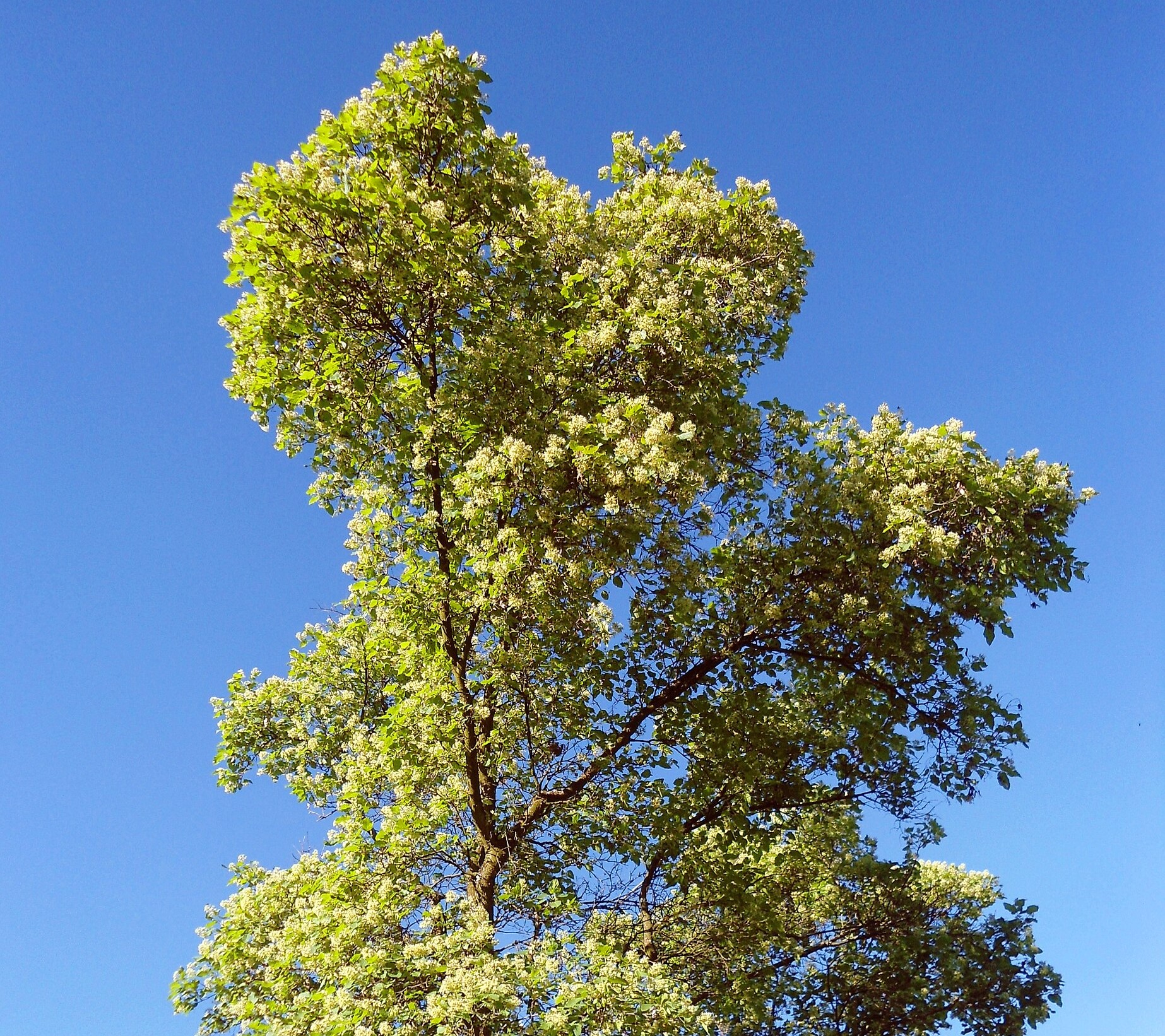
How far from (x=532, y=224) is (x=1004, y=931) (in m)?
9.83

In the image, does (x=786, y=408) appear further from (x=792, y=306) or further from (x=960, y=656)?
(x=960, y=656)

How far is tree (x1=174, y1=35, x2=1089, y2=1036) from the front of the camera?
8883 millimetres

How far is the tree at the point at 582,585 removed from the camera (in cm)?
888

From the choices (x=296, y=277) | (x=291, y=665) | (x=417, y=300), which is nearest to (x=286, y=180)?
(x=296, y=277)

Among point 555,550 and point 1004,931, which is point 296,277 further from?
point 1004,931

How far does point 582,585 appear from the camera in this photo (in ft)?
30.0

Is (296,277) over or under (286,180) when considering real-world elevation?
under

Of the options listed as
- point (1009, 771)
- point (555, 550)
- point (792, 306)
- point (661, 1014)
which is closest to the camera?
point (661, 1014)

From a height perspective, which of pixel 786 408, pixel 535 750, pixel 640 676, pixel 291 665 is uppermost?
pixel 786 408

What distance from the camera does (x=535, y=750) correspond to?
33.7ft

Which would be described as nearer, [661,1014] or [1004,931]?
[661,1014]

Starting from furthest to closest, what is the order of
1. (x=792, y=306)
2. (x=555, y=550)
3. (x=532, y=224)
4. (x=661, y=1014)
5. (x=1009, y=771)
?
(x=792, y=306)
(x=532, y=224)
(x=1009, y=771)
(x=555, y=550)
(x=661, y=1014)

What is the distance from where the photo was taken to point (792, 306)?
12258 mm

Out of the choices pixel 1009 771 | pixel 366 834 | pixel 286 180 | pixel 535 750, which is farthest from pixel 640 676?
pixel 286 180
